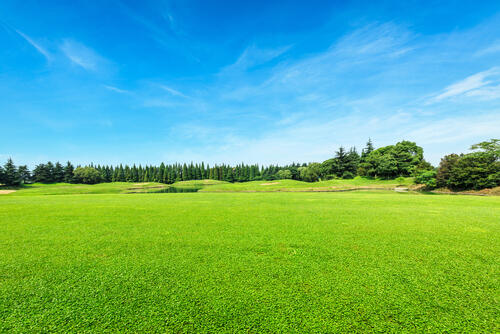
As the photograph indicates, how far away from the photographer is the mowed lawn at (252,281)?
246cm

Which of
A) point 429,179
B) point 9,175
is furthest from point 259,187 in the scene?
point 9,175

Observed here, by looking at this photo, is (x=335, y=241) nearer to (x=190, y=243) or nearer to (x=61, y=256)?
(x=190, y=243)

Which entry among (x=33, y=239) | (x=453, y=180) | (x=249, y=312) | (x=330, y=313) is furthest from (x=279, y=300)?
(x=453, y=180)

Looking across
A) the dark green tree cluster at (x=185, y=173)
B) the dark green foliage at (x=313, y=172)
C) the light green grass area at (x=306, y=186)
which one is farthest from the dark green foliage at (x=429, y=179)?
the dark green tree cluster at (x=185, y=173)

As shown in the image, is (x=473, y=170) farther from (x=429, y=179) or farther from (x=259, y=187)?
(x=259, y=187)

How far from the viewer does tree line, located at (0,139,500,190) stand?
3191 cm

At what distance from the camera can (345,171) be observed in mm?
67875

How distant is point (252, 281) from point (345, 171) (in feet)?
239

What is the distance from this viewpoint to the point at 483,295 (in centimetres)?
290

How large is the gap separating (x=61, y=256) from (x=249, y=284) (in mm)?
4595

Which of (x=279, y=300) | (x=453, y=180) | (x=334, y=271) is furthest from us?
(x=453, y=180)

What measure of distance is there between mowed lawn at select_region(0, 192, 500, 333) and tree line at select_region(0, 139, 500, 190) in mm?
38082

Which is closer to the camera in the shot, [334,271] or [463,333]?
[463,333]

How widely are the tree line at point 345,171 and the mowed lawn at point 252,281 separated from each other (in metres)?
38.1
